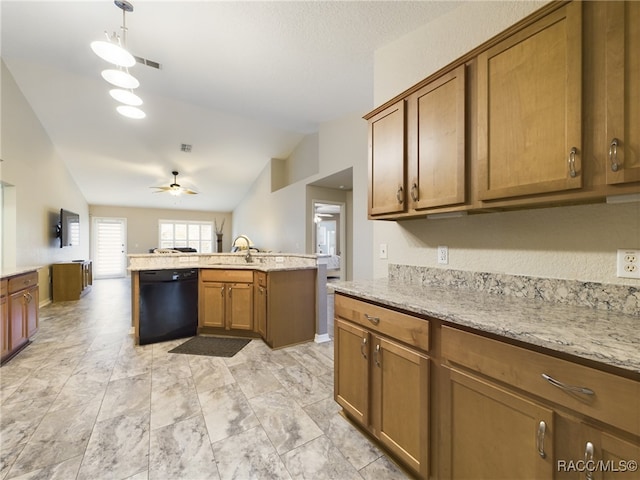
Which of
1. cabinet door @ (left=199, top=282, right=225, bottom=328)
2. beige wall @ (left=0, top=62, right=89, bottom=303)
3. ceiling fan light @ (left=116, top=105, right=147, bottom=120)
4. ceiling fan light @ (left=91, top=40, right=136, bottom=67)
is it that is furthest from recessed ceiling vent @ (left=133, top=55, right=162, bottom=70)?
cabinet door @ (left=199, top=282, right=225, bottom=328)

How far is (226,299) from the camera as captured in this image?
10.5 feet

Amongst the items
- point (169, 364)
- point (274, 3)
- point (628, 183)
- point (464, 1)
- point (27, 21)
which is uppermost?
point (27, 21)

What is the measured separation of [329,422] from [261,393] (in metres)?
0.61

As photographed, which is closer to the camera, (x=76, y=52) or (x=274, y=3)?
(x=274, y=3)

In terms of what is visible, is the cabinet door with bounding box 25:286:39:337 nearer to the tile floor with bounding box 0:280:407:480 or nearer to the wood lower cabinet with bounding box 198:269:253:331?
the tile floor with bounding box 0:280:407:480

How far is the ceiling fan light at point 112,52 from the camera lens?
183cm

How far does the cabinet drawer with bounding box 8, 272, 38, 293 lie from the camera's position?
255cm

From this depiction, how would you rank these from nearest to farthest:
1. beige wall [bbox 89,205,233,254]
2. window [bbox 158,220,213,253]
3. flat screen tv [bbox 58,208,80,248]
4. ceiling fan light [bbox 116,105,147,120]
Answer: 1. ceiling fan light [bbox 116,105,147,120]
2. flat screen tv [bbox 58,208,80,248]
3. beige wall [bbox 89,205,233,254]
4. window [bbox 158,220,213,253]

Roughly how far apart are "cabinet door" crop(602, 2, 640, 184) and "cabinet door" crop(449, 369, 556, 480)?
84cm

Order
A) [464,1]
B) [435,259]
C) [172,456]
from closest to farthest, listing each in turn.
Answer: [172,456]
[464,1]
[435,259]

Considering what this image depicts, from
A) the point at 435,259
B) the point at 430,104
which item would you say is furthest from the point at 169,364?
the point at 430,104

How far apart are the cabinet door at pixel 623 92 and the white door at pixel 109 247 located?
10.7 meters

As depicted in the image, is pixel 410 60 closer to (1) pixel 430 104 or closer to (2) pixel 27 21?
(1) pixel 430 104

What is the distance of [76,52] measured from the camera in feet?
9.77
